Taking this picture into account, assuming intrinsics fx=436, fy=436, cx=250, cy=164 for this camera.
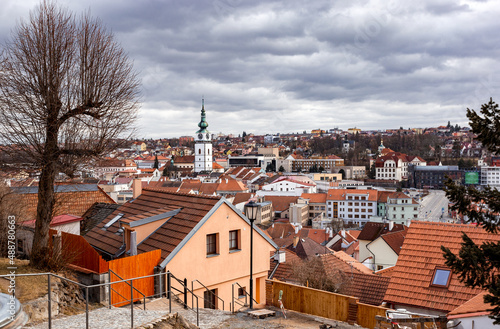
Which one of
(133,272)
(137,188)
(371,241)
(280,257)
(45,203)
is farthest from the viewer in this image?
(371,241)

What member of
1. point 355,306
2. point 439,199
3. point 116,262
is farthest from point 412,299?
point 439,199

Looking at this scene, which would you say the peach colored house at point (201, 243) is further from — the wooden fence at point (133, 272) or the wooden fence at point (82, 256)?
the wooden fence at point (82, 256)

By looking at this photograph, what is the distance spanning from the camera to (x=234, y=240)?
609 inches

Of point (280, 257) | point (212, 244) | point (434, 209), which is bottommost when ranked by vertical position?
point (434, 209)

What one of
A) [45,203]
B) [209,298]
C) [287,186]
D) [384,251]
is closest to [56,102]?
[45,203]

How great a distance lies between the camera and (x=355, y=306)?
40.1 feet

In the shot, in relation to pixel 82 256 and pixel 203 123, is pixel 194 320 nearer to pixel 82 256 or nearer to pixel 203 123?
pixel 82 256

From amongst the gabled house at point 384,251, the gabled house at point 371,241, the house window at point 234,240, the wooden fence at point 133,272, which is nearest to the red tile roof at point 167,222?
the wooden fence at point 133,272

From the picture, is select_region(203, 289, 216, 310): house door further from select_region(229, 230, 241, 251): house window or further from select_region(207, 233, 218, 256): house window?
select_region(229, 230, 241, 251): house window

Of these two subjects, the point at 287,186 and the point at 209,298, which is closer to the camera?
the point at 209,298

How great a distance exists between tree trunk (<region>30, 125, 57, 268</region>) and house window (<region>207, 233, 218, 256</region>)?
16.7 feet

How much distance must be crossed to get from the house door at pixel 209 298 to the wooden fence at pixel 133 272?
7.14 feet

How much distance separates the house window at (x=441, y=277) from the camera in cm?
1335

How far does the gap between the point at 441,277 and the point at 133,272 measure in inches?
367
